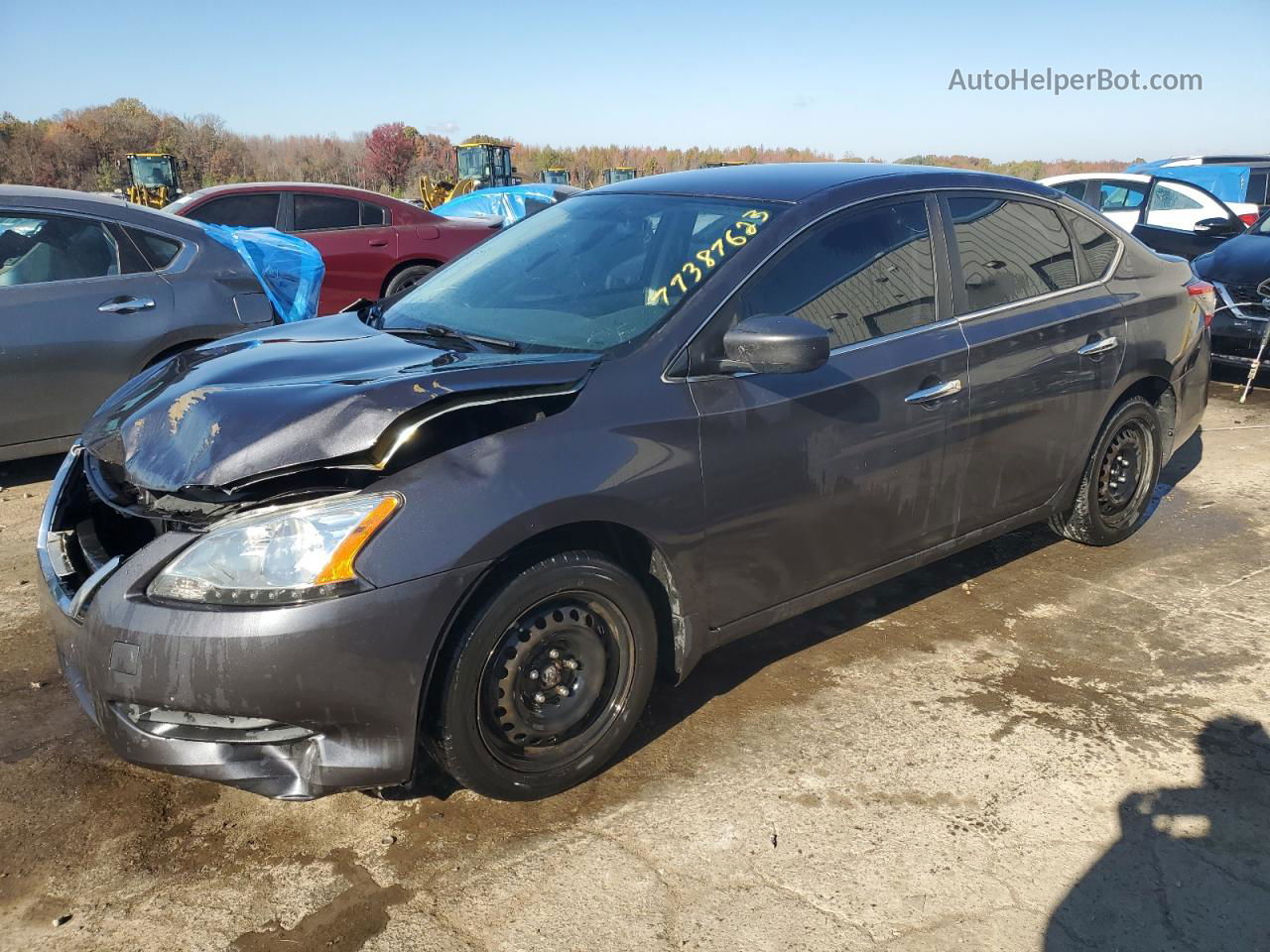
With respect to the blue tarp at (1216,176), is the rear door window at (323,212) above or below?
below

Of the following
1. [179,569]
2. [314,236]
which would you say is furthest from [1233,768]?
[314,236]

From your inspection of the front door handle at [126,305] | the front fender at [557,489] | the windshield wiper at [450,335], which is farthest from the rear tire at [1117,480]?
the front door handle at [126,305]

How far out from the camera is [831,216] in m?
3.36

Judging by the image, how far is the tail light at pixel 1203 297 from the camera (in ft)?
15.5

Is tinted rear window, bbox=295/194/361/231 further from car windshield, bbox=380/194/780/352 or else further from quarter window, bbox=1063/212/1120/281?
quarter window, bbox=1063/212/1120/281

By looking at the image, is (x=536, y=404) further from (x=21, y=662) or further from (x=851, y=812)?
(x=21, y=662)

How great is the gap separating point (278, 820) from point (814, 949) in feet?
4.73

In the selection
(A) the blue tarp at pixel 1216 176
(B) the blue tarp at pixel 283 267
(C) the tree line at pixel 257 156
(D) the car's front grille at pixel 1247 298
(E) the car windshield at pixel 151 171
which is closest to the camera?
(B) the blue tarp at pixel 283 267

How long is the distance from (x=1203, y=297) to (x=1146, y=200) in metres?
8.83

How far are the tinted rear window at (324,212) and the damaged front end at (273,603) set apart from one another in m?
7.51

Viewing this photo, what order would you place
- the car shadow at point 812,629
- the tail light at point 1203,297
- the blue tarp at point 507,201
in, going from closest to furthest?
1. the car shadow at point 812,629
2. the tail light at point 1203,297
3. the blue tarp at point 507,201

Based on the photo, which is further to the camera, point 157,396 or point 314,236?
point 314,236

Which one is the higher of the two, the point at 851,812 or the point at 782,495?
the point at 782,495

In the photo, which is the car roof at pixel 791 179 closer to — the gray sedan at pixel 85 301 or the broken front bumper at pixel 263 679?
the broken front bumper at pixel 263 679
